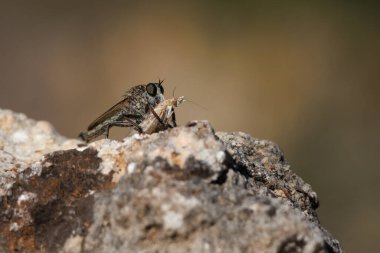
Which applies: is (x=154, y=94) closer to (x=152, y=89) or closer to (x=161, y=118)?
(x=152, y=89)

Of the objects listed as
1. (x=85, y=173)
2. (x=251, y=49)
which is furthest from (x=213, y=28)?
(x=85, y=173)

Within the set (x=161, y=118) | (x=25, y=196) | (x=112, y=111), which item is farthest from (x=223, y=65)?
(x=25, y=196)

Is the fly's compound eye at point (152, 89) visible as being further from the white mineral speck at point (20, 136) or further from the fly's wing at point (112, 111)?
the white mineral speck at point (20, 136)

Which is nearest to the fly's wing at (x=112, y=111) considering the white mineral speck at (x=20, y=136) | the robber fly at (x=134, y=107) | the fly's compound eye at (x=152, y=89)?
the robber fly at (x=134, y=107)

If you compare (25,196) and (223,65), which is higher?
(223,65)

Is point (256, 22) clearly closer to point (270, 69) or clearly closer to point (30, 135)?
point (270, 69)

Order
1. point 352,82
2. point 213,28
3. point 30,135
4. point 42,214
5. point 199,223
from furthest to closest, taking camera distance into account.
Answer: point 213,28 < point 352,82 < point 30,135 < point 42,214 < point 199,223
